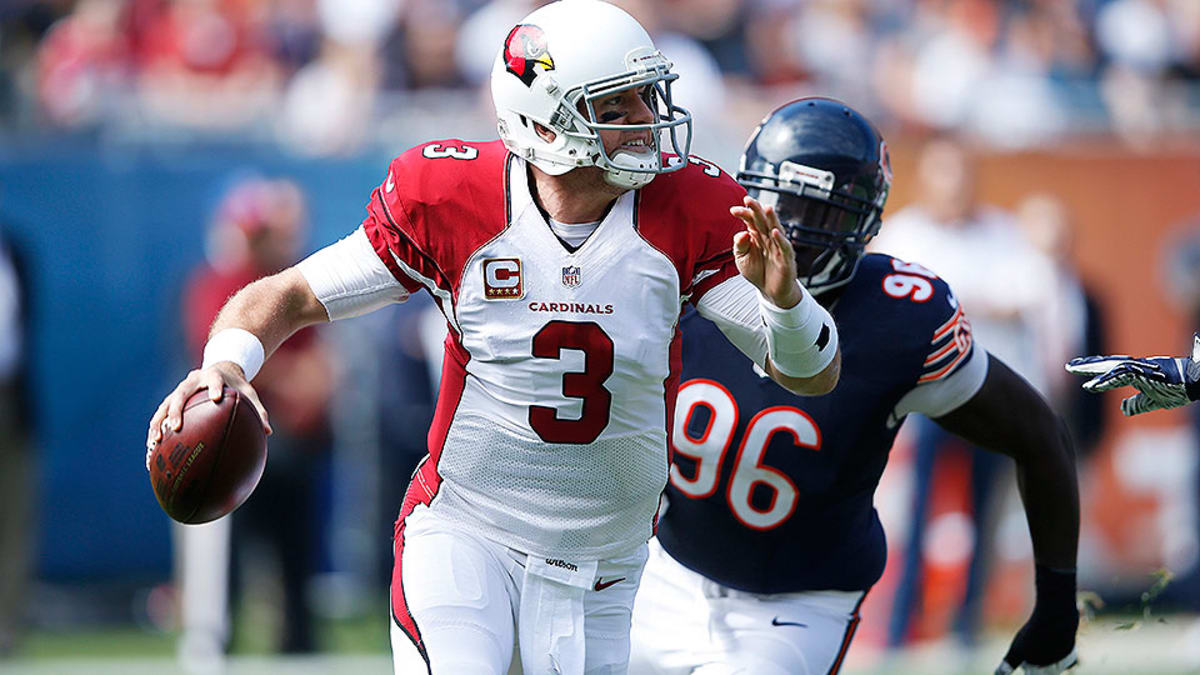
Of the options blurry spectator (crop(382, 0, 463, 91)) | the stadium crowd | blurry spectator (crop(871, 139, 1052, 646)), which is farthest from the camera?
blurry spectator (crop(382, 0, 463, 91))

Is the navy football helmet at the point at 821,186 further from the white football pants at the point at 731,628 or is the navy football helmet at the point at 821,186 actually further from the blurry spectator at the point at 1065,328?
the blurry spectator at the point at 1065,328

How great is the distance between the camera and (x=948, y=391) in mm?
4066

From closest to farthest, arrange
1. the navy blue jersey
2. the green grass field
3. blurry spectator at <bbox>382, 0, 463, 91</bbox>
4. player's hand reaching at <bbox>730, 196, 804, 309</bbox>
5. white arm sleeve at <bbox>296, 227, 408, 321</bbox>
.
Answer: player's hand reaching at <bbox>730, 196, 804, 309</bbox>, white arm sleeve at <bbox>296, 227, 408, 321</bbox>, the navy blue jersey, the green grass field, blurry spectator at <bbox>382, 0, 463, 91</bbox>

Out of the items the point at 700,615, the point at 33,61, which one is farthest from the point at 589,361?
the point at 33,61

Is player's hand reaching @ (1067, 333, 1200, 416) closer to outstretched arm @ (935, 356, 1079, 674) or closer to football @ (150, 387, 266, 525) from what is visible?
outstretched arm @ (935, 356, 1079, 674)

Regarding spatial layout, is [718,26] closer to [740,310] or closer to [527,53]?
[527,53]

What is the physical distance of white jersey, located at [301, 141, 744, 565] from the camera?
3467 mm

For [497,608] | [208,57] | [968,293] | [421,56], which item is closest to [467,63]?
[421,56]

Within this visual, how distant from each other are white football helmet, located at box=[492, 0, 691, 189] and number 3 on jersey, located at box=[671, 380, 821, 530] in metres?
0.76

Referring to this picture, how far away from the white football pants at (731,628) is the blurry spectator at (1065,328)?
4.32 m

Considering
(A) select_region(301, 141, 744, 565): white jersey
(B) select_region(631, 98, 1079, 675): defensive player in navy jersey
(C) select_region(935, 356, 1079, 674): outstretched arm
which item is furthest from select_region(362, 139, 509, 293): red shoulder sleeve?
(C) select_region(935, 356, 1079, 674): outstretched arm

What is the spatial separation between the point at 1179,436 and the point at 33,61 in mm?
6305

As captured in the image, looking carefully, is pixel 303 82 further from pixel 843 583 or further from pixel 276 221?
pixel 843 583

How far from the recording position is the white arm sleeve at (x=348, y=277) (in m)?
3.53
